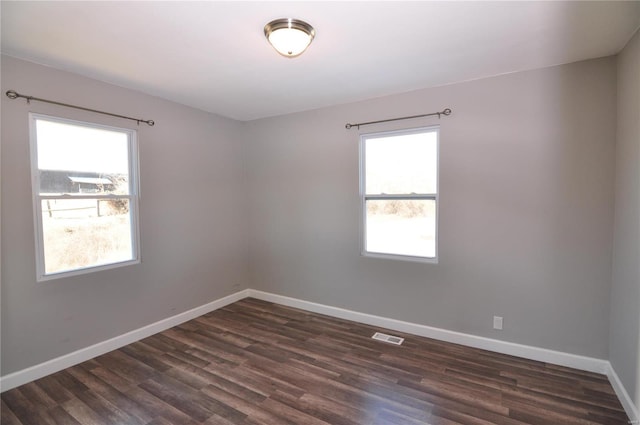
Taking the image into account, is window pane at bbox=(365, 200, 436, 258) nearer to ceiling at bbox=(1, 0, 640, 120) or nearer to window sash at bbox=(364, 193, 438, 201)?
window sash at bbox=(364, 193, 438, 201)

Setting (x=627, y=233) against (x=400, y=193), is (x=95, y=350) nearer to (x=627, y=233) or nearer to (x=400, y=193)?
(x=400, y=193)

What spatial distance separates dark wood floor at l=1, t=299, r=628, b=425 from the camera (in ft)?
6.77

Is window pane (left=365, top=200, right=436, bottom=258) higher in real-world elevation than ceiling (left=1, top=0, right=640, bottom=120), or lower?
lower

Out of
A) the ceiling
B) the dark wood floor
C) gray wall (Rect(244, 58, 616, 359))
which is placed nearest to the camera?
the ceiling

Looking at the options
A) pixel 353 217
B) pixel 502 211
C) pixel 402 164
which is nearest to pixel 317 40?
pixel 402 164

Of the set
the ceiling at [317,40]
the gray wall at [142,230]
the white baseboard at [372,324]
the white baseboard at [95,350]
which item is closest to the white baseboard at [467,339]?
the white baseboard at [372,324]

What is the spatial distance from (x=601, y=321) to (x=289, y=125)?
3.74m

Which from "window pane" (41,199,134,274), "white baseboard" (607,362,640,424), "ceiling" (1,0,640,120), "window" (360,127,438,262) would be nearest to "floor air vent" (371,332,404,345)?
"window" (360,127,438,262)

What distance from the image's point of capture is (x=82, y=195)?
2812 mm

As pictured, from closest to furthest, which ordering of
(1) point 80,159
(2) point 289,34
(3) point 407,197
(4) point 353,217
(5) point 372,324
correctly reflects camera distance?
(2) point 289,34, (1) point 80,159, (3) point 407,197, (5) point 372,324, (4) point 353,217

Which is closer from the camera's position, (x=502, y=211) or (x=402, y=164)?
(x=502, y=211)

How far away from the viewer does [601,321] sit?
2.49m

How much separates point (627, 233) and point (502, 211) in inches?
32.8

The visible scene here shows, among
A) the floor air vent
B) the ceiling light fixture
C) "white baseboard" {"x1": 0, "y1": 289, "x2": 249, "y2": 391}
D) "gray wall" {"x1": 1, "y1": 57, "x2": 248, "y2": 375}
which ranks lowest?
the floor air vent
